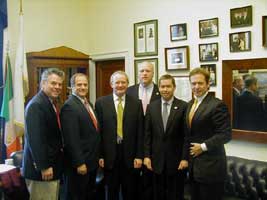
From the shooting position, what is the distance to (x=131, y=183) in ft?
9.85

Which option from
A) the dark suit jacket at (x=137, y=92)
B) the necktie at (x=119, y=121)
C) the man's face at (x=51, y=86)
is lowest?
the necktie at (x=119, y=121)

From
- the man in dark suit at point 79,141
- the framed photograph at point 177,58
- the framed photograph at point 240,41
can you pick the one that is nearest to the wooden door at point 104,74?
the framed photograph at point 177,58

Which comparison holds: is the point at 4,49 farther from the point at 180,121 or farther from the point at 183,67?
the point at 180,121

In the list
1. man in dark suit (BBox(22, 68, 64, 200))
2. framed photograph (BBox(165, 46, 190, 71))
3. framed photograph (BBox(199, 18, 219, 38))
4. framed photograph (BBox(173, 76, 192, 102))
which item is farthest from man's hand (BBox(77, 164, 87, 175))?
framed photograph (BBox(199, 18, 219, 38))

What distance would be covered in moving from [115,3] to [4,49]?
5.28 feet

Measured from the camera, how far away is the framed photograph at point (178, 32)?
156 inches

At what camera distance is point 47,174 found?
2629 millimetres

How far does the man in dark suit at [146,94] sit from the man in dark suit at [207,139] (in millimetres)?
539

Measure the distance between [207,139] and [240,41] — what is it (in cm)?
134

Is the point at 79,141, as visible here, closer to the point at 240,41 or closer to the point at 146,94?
the point at 146,94

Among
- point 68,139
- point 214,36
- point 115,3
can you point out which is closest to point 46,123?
point 68,139

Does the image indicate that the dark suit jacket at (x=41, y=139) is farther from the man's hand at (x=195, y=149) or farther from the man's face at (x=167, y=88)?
the man's hand at (x=195, y=149)

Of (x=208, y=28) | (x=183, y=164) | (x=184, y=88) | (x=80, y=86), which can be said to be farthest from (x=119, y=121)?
(x=208, y=28)

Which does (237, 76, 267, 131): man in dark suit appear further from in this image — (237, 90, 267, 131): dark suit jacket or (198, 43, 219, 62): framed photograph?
(198, 43, 219, 62): framed photograph
